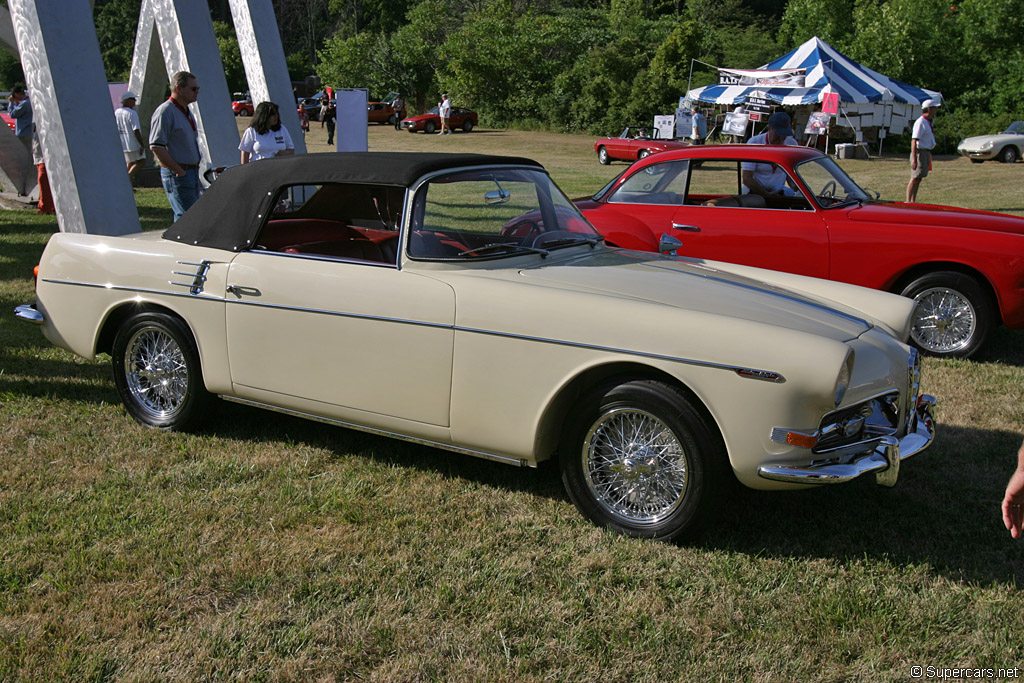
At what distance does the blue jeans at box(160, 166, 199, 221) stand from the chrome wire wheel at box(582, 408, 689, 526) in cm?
598

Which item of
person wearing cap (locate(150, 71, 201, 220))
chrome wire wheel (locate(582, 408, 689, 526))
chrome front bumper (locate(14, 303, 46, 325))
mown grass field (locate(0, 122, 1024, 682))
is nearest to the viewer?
mown grass field (locate(0, 122, 1024, 682))

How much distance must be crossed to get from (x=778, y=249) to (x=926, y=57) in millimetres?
36547

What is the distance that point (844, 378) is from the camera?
3.20m

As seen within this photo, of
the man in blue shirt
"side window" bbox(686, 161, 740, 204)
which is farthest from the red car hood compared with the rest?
the man in blue shirt

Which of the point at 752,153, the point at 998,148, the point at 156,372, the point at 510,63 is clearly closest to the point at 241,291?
the point at 156,372

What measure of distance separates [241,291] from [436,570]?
1801 millimetres

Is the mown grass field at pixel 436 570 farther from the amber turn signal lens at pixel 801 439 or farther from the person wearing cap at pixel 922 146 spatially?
the person wearing cap at pixel 922 146

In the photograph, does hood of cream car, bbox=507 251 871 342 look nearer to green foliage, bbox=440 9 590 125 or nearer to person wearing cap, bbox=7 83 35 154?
person wearing cap, bbox=7 83 35 154

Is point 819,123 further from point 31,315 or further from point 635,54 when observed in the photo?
point 31,315

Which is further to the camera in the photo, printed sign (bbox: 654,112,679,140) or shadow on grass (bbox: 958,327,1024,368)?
printed sign (bbox: 654,112,679,140)

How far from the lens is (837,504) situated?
3986 mm

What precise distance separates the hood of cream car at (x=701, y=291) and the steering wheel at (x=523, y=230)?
273mm

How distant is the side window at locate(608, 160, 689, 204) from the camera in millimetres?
7277

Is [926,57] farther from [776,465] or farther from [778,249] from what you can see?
[776,465]
